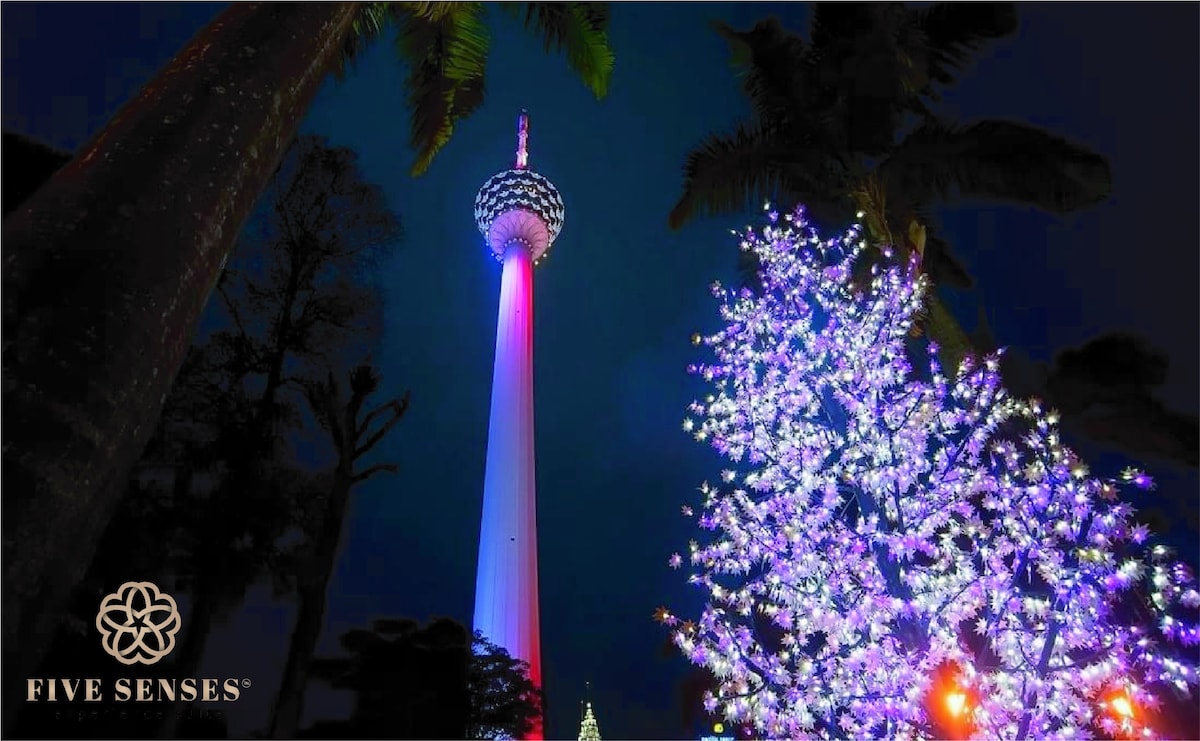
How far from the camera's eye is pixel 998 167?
31.2 ft

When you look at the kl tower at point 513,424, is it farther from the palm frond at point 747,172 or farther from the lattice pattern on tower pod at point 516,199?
the palm frond at point 747,172

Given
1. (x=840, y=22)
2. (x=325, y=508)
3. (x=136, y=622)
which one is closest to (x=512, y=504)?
(x=325, y=508)

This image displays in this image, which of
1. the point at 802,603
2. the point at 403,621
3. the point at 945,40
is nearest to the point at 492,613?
the point at 403,621

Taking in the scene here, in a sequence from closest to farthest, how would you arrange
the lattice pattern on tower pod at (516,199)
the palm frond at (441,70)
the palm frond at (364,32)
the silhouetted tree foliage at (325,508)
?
the palm frond at (364,32), the palm frond at (441,70), the silhouetted tree foliage at (325,508), the lattice pattern on tower pod at (516,199)

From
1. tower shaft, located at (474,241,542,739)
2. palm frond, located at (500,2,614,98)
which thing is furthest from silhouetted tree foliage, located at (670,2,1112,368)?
tower shaft, located at (474,241,542,739)

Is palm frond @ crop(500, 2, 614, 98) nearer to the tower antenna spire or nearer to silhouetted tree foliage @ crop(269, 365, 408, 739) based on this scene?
silhouetted tree foliage @ crop(269, 365, 408, 739)

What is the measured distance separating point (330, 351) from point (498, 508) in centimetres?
2192

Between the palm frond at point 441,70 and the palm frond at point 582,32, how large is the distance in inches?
20.8

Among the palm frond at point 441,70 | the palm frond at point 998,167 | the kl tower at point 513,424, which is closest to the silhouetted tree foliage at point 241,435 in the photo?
the palm frond at point 441,70

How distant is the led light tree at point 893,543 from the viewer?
24.8 ft

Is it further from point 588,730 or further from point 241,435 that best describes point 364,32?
point 588,730

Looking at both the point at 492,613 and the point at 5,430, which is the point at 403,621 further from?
the point at 492,613

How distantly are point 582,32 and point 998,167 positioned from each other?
5305 millimetres

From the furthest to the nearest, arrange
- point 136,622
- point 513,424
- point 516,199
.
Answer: point 516,199 < point 513,424 < point 136,622
